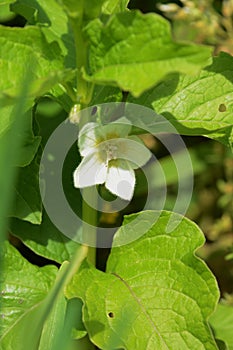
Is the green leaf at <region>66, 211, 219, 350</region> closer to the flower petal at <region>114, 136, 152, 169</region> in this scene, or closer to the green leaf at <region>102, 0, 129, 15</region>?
the flower petal at <region>114, 136, 152, 169</region>

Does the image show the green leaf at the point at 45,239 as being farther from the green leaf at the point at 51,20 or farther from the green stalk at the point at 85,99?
the green leaf at the point at 51,20

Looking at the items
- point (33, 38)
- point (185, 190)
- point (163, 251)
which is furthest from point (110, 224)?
point (33, 38)

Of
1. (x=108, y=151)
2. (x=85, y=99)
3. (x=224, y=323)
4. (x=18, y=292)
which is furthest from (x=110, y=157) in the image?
(x=224, y=323)

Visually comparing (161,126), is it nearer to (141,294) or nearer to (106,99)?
(106,99)

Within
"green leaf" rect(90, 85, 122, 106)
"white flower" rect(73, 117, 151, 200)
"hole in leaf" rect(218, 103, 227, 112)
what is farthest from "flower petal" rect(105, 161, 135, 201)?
"hole in leaf" rect(218, 103, 227, 112)

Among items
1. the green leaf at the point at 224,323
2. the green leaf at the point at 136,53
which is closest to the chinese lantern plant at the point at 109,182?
the green leaf at the point at 136,53
